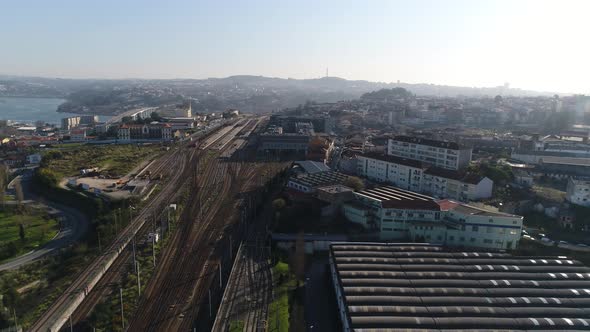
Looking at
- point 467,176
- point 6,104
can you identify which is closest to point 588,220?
point 467,176

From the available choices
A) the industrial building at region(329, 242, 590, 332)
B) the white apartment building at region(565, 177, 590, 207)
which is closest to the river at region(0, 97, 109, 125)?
the industrial building at region(329, 242, 590, 332)

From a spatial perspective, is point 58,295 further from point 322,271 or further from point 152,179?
point 152,179

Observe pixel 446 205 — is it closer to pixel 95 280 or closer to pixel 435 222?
pixel 435 222

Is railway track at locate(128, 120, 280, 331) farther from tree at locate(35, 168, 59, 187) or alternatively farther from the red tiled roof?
the red tiled roof

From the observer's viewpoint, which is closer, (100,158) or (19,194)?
(19,194)

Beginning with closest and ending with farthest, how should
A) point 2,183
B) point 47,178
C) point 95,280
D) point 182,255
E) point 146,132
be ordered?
point 95,280, point 182,255, point 2,183, point 47,178, point 146,132

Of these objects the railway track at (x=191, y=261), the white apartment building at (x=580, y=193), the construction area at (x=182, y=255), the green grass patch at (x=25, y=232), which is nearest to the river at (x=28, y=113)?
the construction area at (x=182, y=255)

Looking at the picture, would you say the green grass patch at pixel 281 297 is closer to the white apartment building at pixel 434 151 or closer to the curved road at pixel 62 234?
the curved road at pixel 62 234

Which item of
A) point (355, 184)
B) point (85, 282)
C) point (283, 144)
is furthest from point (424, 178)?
point (85, 282)
